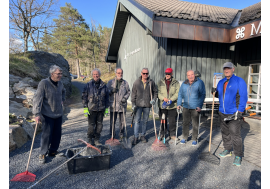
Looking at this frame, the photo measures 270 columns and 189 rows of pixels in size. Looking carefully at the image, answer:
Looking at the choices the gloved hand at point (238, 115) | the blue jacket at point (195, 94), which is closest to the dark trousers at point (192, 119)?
the blue jacket at point (195, 94)

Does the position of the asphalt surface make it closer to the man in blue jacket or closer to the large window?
the man in blue jacket

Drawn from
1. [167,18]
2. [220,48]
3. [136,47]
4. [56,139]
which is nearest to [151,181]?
[56,139]

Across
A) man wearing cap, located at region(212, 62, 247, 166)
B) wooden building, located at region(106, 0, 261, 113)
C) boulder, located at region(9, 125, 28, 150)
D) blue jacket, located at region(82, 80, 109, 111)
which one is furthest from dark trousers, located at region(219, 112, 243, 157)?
boulder, located at region(9, 125, 28, 150)

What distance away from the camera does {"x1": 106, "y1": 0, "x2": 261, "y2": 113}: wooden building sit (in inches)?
220

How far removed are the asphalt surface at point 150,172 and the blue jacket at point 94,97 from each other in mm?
1163

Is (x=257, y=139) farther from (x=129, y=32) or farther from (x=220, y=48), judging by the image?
(x=129, y=32)

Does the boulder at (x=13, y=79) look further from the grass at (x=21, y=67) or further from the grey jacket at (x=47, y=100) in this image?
the grey jacket at (x=47, y=100)

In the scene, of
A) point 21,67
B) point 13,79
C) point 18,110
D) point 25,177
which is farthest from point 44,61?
point 25,177

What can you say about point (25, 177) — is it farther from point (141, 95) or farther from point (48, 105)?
point (141, 95)

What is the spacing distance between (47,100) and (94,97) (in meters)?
0.99

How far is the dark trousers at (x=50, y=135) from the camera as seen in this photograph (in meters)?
3.34

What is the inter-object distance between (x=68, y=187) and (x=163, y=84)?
3.09 m

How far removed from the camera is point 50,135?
3434 mm

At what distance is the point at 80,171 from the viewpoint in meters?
2.95
